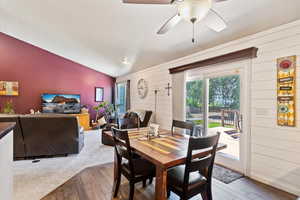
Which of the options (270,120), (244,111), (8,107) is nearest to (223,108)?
(244,111)

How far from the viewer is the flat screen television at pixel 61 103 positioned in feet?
18.0

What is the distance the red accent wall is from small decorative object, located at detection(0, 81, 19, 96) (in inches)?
4.3

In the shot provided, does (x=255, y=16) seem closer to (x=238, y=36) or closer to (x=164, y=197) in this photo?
(x=238, y=36)

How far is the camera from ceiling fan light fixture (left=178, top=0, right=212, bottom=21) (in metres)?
1.20

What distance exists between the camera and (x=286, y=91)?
2.01 metres

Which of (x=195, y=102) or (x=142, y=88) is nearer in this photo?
(x=195, y=102)

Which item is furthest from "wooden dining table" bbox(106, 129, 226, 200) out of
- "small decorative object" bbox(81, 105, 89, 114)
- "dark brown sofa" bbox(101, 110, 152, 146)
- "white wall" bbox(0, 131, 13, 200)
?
"small decorative object" bbox(81, 105, 89, 114)

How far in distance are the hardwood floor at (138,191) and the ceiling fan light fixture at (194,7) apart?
2115 millimetres

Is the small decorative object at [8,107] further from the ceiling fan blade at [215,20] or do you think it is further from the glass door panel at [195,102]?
the ceiling fan blade at [215,20]

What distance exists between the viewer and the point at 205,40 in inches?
107

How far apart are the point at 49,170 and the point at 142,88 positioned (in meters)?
3.36

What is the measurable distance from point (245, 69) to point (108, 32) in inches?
107

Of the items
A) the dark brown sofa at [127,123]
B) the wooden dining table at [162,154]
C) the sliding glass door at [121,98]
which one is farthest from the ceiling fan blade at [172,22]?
the sliding glass door at [121,98]

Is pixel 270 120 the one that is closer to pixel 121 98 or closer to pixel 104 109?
pixel 121 98
